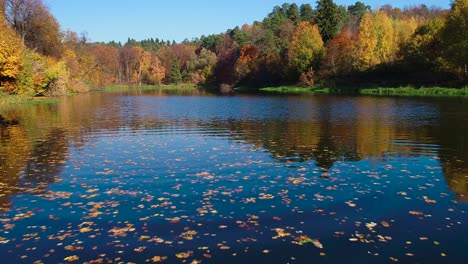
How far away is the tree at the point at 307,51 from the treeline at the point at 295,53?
237 mm

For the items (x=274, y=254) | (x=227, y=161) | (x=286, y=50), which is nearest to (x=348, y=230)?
(x=274, y=254)

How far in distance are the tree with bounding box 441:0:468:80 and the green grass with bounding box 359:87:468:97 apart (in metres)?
5.10

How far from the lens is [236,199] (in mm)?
12141

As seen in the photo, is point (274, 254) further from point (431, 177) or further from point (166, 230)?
point (431, 177)

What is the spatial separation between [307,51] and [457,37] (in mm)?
38016

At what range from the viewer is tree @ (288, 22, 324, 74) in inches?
3863

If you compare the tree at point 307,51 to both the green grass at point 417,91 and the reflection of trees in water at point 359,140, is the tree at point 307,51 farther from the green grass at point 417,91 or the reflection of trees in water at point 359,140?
the reflection of trees in water at point 359,140

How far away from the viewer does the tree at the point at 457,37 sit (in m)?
62.2

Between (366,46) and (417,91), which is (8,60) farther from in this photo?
(366,46)

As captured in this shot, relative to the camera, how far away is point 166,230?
32.3 ft

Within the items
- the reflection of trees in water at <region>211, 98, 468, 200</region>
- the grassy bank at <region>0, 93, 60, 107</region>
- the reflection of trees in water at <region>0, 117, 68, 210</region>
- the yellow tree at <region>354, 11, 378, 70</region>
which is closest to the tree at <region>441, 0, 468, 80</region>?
the yellow tree at <region>354, 11, 378, 70</region>

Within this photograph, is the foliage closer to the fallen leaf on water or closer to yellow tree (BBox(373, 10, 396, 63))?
the fallen leaf on water

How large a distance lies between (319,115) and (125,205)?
27.7 m

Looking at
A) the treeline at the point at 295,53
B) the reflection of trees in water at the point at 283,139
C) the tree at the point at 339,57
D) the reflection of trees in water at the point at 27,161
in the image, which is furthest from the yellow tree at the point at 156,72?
the reflection of trees in water at the point at 27,161
